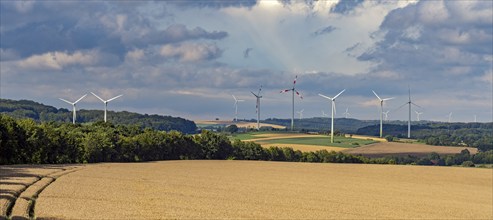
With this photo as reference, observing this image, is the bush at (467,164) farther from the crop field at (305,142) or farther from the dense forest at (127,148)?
the crop field at (305,142)

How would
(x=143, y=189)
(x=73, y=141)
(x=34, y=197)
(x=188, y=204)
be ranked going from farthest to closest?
(x=73, y=141) < (x=143, y=189) < (x=188, y=204) < (x=34, y=197)

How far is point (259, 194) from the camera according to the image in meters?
68.6

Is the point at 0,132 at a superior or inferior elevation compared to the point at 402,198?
superior

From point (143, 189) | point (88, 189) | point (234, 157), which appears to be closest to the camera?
point (88, 189)

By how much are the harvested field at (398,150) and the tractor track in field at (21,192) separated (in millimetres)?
98608

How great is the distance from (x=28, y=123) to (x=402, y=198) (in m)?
52.6

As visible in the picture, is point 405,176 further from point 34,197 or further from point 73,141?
point 34,197

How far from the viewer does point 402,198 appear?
78.1 metres

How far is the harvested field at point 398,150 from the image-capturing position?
163 meters

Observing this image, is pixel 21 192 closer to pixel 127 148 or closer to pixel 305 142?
Result: pixel 127 148

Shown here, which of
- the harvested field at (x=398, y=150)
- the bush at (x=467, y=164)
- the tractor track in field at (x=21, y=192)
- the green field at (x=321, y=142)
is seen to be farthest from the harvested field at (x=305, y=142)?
the tractor track in field at (x=21, y=192)

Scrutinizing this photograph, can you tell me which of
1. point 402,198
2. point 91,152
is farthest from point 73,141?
point 402,198

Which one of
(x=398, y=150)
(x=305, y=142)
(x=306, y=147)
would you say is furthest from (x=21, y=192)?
(x=398, y=150)

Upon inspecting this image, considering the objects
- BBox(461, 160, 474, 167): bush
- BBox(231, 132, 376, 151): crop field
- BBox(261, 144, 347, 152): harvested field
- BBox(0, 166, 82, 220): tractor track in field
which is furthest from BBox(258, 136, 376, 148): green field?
BBox(0, 166, 82, 220): tractor track in field
